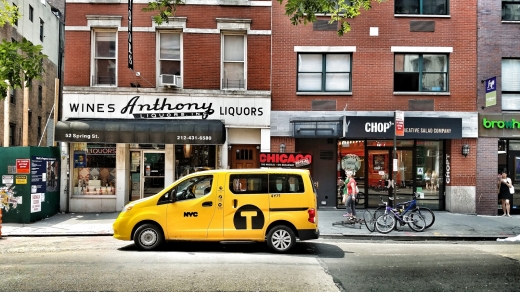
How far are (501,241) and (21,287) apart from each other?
473 inches

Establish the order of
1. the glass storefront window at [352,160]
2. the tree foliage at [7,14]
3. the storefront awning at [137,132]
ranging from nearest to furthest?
the tree foliage at [7,14], the storefront awning at [137,132], the glass storefront window at [352,160]

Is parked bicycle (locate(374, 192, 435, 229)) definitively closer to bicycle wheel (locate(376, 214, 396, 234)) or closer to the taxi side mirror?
bicycle wheel (locate(376, 214, 396, 234))

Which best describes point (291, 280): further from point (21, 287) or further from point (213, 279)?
point (21, 287)

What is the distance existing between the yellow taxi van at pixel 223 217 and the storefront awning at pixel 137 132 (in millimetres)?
5873

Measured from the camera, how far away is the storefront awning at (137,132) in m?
14.9

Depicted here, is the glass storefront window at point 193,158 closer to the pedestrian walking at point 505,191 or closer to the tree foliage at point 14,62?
the tree foliage at point 14,62

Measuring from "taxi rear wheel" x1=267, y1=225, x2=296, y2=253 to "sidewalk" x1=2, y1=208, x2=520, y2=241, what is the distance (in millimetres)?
2640

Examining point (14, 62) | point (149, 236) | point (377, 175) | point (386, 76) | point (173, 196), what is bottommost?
point (149, 236)

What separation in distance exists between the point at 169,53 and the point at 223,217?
9259mm

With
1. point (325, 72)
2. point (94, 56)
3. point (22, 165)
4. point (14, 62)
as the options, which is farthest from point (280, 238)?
Result: point (94, 56)

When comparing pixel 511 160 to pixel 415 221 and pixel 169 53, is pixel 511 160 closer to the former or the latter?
pixel 415 221

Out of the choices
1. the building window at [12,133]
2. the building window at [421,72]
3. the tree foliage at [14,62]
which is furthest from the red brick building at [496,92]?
the building window at [12,133]

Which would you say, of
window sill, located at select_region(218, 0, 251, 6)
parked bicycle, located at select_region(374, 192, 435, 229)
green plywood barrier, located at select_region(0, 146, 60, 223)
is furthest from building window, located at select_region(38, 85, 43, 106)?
parked bicycle, located at select_region(374, 192, 435, 229)

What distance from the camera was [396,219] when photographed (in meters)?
12.3
